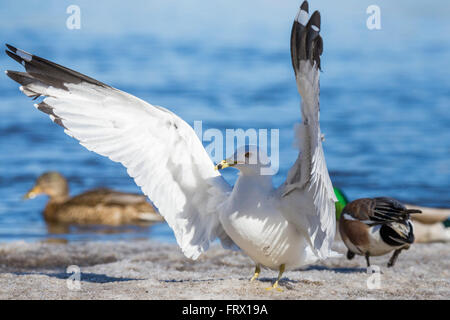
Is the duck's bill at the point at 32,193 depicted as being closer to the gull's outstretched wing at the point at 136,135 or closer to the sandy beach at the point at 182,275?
the sandy beach at the point at 182,275

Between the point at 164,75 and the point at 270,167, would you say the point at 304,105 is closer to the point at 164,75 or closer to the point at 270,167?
the point at 270,167

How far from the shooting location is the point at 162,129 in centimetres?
582

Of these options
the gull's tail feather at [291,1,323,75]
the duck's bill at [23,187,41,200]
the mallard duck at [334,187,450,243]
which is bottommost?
the mallard duck at [334,187,450,243]

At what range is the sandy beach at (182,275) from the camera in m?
5.43

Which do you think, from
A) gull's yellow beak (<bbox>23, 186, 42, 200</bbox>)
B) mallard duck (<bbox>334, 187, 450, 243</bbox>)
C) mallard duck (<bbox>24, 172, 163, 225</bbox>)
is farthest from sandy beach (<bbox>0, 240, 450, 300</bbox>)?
gull's yellow beak (<bbox>23, 186, 42, 200</bbox>)

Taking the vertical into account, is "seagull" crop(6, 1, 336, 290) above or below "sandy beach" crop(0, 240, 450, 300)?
above

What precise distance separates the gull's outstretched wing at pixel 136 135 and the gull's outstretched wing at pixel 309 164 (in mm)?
797

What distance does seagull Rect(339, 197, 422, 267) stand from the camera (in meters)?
6.65

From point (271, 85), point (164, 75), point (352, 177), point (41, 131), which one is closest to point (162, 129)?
point (352, 177)

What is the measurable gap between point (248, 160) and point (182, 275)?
5.61ft

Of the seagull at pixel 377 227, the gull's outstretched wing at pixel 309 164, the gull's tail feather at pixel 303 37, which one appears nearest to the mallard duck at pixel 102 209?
the seagull at pixel 377 227

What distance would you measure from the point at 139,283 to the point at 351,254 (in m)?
2.37

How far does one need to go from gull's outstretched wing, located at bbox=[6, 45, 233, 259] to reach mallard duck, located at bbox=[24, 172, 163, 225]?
489 centimetres

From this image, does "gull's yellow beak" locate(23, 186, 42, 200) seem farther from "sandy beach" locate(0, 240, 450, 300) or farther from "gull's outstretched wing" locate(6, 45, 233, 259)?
"gull's outstretched wing" locate(6, 45, 233, 259)
